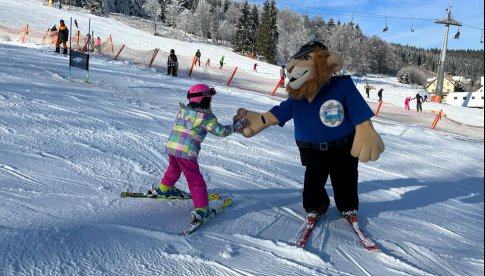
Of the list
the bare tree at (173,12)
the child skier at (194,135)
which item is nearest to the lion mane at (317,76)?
the child skier at (194,135)

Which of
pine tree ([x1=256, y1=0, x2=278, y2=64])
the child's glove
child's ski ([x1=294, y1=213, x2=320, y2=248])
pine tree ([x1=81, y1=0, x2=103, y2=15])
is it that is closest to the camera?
child's ski ([x1=294, y1=213, x2=320, y2=248])

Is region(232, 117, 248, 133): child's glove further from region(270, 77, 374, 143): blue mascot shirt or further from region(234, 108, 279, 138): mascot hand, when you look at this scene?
region(270, 77, 374, 143): blue mascot shirt

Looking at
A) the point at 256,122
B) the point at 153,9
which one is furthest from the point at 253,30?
the point at 256,122

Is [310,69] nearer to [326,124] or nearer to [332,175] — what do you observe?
[326,124]

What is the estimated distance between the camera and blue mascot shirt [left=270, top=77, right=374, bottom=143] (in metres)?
3.38

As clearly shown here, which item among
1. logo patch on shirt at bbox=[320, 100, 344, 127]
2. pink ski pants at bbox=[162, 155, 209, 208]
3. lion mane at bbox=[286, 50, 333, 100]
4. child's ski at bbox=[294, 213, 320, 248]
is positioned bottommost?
child's ski at bbox=[294, 213, 320, 248]

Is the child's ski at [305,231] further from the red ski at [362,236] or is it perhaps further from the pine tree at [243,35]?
the pine tree at [243,35]

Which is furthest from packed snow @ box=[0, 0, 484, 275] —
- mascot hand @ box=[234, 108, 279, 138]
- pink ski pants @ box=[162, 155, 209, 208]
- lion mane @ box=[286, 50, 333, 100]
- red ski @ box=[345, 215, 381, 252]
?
lion mane @ box=[286, 50, 333, 100]

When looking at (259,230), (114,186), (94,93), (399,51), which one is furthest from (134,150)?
(399,51)

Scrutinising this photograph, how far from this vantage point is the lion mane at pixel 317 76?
3338mm

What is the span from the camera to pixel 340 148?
11.4ft

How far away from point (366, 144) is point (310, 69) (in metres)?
0.77

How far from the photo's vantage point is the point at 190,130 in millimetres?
3355

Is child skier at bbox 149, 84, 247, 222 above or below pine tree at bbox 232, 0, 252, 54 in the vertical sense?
below
